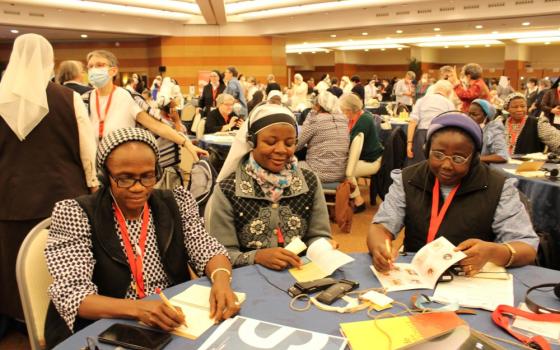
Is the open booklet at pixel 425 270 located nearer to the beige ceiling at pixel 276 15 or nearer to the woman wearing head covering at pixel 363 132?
the woman wearing head covering at pixel 363 132

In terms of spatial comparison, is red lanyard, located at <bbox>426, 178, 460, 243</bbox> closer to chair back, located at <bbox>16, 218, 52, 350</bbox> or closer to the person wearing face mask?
chair back, located at <bbox>16, 218, 52, 350</bbox>

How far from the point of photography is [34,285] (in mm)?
1765

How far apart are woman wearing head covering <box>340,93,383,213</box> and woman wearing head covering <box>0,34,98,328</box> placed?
3530 mm

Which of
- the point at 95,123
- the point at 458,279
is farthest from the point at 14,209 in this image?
the point at 458,279

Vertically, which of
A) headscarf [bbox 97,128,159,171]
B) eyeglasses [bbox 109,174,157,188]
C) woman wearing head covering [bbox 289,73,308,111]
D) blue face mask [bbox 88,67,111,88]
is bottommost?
eyeglasses [bbox 109,174,157,188]

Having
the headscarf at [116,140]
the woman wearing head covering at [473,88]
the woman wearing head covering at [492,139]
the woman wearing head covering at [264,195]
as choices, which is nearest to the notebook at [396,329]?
the woman wearing head covering at [264,195]

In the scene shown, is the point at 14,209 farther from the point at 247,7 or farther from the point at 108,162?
the point at 247,7

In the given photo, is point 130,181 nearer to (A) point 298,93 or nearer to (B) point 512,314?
(B) point 512,314

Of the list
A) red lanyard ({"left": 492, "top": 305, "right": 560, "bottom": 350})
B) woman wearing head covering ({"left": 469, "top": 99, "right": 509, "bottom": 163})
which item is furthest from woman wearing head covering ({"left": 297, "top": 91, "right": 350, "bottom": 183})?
red lanyard ({"left": 492, "top": 305, "right": 560, "bottom": 350})

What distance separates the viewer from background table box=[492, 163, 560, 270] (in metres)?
3.51

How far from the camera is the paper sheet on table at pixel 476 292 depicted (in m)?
1.59

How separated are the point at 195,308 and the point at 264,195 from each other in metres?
0.80

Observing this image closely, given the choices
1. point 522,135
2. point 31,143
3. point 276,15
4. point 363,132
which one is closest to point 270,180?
point 31,143

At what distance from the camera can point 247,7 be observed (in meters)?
15.1
